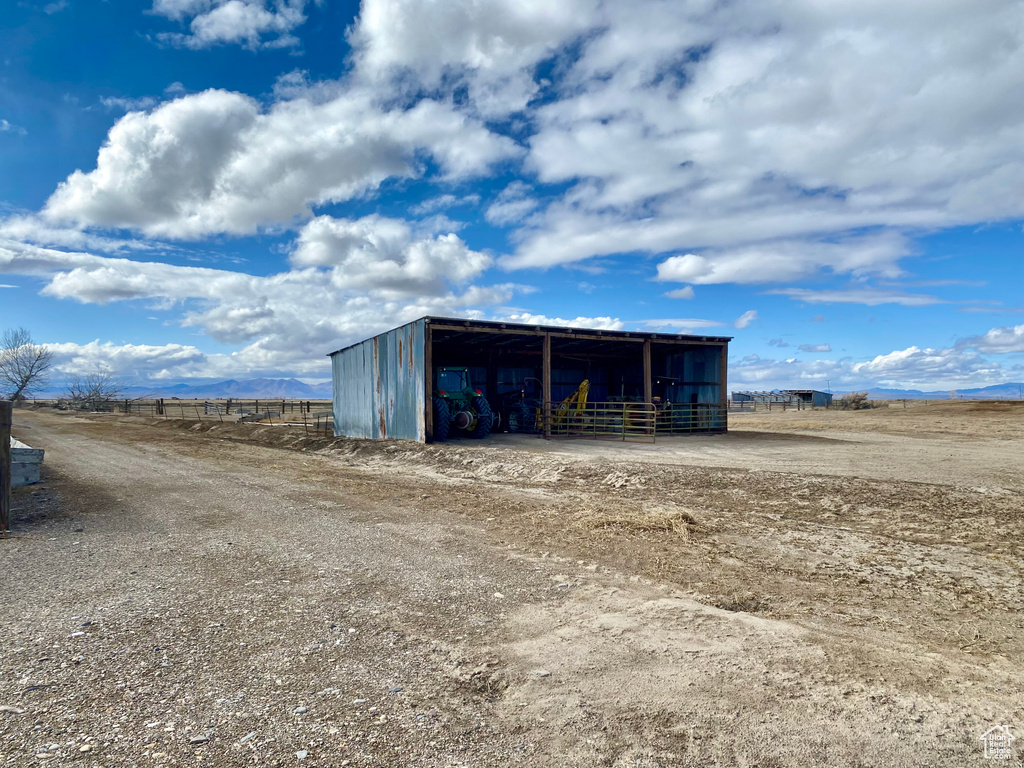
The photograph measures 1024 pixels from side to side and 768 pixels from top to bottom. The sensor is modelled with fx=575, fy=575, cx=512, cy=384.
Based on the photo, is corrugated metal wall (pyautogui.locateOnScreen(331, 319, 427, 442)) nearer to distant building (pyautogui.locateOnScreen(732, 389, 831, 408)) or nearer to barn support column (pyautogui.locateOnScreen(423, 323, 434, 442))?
barn support column (pyautogui.locateOnScreen(423, 323, 434, 442))

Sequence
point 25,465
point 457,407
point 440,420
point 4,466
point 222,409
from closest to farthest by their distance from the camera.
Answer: point 4,466 → point 25,465 → point 440,420 → point 457,407 → point 222,409

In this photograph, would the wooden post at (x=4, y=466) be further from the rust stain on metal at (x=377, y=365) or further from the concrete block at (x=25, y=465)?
the rust stain on metal at (x=377, y=365)

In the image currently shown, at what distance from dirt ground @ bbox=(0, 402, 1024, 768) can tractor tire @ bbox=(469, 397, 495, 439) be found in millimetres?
10277

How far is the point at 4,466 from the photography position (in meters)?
7.38

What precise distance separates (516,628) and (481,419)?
16.2 metres

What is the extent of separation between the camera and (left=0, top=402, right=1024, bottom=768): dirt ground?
9.83 feet

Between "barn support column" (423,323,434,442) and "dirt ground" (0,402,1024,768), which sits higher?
"barn support column" (423,323,434,442)

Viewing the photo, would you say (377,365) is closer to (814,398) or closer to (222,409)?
(222,409)

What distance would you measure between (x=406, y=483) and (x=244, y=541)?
5.66m

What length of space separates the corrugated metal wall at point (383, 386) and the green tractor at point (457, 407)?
78cm

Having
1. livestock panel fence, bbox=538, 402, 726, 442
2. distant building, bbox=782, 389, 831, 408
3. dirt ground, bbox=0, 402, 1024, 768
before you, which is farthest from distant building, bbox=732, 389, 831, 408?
dirt ground, bbox=0, 402, 1024, 768

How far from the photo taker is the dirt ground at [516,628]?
300 centimetres

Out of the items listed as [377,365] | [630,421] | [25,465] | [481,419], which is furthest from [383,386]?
[25,465]

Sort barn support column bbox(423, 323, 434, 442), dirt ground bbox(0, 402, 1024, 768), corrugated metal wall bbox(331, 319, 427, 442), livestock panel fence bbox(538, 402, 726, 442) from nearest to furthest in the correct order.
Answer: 1. dirt ground bbox(0, 402, 1024, 768)
2. barn support column bbox(423, 323, 434, 442)
3. corrugated metal wall bbox(331, 319, 427, 442)
4. livestock panel fence bbox(538, 402, 726, 442)
